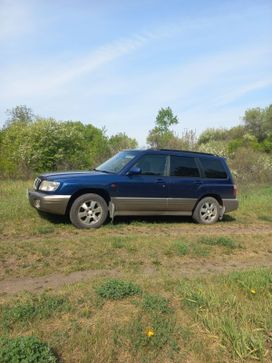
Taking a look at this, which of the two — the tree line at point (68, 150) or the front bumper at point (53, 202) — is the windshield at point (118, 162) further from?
the tree line at point (68, 150)

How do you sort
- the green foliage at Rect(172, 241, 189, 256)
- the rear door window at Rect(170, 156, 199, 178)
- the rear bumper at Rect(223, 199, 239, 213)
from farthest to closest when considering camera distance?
the rear bumper at Rect(223, 199, 239, 213) → the rear door window at Rect(170, 156, 199, 178) → the green foliage at Rect(172, 241, 189, 256)

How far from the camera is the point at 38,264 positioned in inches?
227

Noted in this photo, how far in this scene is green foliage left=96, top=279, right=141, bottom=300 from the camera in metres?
4.51

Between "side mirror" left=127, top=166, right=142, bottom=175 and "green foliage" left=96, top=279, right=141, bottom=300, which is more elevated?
"side mirror" left=127, top=166, right=142, bottom=175

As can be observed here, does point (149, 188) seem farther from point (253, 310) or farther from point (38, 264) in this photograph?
point (253, 310)

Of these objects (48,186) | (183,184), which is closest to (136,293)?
(48,186)

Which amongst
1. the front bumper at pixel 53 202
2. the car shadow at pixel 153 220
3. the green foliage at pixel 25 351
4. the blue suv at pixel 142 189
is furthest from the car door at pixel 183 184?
the green foliage at pixel 25 351

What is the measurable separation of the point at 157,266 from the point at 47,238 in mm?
2311

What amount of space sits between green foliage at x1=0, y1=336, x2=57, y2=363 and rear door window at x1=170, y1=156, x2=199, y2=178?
244 inches

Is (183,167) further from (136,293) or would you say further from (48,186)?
(136,293)

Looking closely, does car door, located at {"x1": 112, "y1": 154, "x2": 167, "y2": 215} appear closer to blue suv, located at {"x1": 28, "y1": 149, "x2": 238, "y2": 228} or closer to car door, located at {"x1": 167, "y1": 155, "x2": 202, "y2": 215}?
blue suv, located at {"x1": 28, "y1": 149, "x2": 238, "y2": 228}

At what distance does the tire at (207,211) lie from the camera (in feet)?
31.3

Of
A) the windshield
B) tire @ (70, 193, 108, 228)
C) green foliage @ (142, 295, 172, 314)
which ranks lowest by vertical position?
green foliage @ (142, 295, 172, 314)

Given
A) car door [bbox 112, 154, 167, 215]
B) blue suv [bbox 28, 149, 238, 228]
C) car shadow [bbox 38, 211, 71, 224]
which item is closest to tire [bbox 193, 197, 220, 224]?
blue suv [bbox 28, 149, 238, 228]
